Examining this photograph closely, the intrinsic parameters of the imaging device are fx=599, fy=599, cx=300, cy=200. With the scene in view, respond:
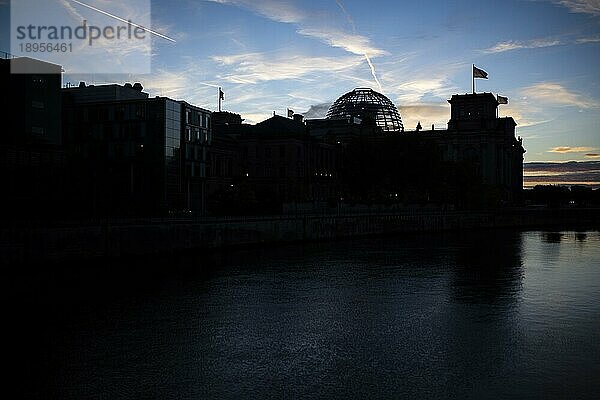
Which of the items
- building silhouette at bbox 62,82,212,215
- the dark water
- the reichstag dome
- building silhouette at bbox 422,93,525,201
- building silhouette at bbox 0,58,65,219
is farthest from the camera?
the reichstag dome

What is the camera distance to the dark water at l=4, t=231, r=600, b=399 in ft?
67.2

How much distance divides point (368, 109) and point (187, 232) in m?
131

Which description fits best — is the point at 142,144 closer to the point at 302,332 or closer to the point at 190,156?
the point at 190,156

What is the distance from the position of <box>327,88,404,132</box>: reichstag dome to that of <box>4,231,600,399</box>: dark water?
137m

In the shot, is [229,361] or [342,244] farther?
[342,244]

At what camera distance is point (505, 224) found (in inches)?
5335

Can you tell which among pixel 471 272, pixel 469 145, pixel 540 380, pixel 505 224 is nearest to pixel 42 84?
pixel 471 272

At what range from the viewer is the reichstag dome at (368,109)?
189000mm

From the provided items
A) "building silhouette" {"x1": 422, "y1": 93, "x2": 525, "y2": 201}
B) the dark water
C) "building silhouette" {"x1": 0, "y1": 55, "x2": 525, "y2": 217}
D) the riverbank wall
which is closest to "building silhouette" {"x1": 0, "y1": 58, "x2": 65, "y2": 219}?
"building silhouette" {"x1": 0, "y1": 55, "x2": 525, "y2": 217}

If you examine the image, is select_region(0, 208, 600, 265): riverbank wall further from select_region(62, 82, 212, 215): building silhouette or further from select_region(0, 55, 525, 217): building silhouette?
select_region(62, 82, 212, 215): building silhouette

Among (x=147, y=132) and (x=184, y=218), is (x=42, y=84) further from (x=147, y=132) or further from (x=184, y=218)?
(x=184, y=218)

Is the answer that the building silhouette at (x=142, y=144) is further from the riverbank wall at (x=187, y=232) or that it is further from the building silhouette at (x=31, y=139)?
the riverbank wall at (x=187, y=232)

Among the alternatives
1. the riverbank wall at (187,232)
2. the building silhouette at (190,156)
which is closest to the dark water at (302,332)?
the riverbank wall at (187,232)

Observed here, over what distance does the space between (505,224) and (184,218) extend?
296 ft
